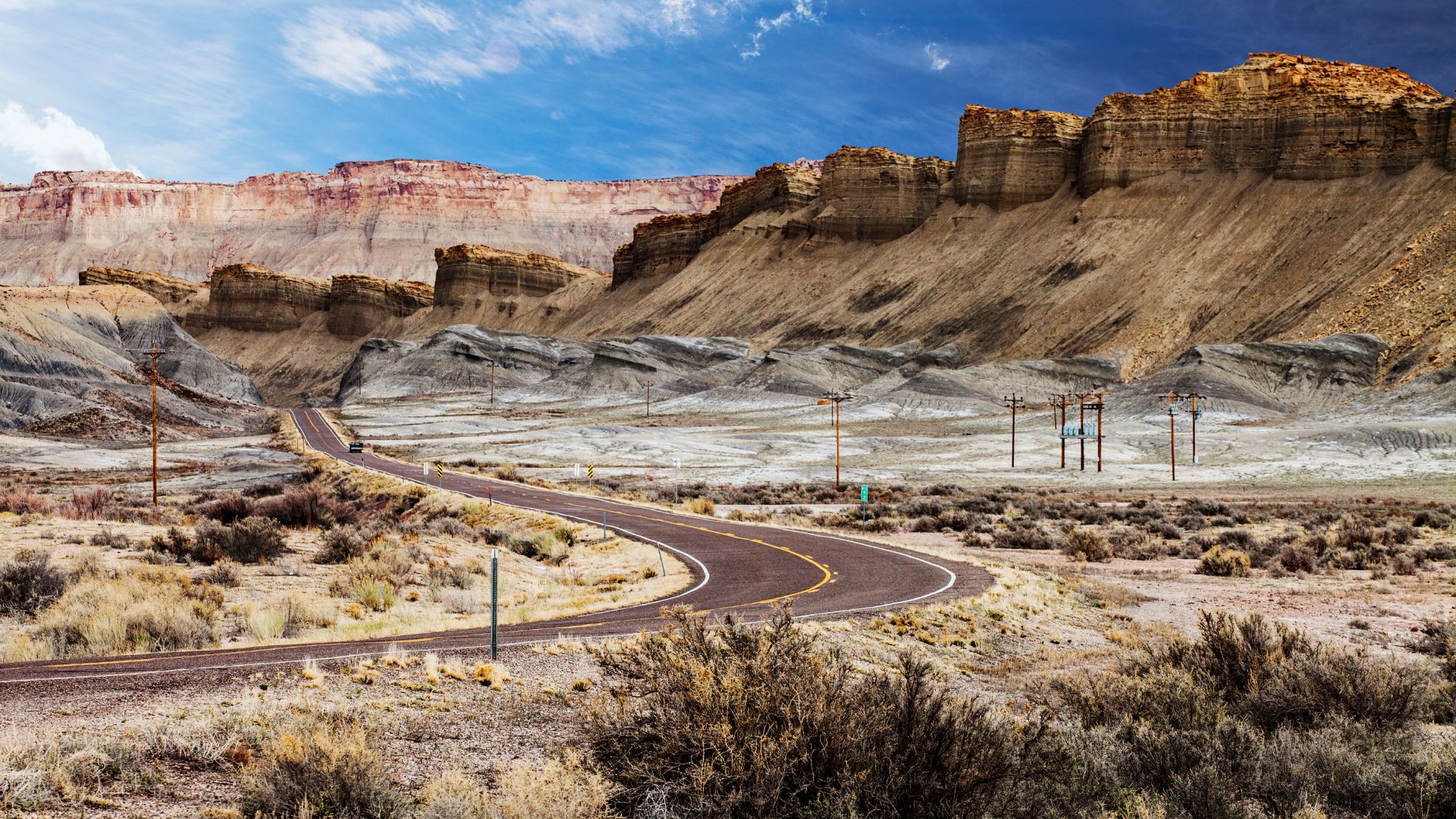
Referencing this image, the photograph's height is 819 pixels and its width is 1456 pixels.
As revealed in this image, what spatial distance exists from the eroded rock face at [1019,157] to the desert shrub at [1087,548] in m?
99.0

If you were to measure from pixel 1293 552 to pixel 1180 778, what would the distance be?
19.0 meters

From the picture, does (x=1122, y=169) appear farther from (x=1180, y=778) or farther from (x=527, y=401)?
(x=1180, y=778)

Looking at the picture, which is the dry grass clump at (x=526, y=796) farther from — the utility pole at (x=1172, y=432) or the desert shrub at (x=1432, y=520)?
the utility pole at (x=1172, y=432)

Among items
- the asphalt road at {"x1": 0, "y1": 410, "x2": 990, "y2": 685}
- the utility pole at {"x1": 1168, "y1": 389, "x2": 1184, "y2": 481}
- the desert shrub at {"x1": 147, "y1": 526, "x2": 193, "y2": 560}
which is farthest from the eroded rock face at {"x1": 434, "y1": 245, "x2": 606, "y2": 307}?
the desert shrub at {"x1": 147, "y1": 526, "x2": 193, "y2": 560}

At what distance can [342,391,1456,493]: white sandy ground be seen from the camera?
175 feet

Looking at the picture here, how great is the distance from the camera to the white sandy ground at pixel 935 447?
175ft

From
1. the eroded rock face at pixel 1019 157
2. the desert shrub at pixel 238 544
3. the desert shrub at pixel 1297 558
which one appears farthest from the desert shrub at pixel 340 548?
the eroded rock face at pixel 1019 157

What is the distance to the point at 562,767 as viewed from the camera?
631 centimetres

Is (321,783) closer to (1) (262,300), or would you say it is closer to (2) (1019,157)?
(2) (1019,157)

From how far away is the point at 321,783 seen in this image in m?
5.82

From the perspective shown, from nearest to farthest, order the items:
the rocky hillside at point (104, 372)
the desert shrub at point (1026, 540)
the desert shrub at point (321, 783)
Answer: the desert shrub at point (321, 783)
the desert shrub at point (1026, 540)
the rocky hillside at point (104, 372)

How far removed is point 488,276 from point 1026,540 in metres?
152

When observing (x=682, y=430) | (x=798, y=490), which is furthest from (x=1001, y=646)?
(x=682, y=430)

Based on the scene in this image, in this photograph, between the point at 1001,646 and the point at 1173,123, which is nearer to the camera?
the point at 1001,646
